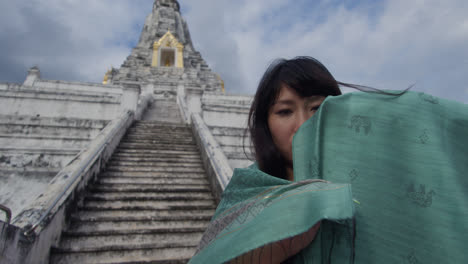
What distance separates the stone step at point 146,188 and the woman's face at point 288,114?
12.3 ft

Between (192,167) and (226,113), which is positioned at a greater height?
(226,113)

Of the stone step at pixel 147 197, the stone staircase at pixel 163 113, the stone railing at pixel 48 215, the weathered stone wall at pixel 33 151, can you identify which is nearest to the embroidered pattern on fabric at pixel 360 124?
the stone railing at pixel 48 215

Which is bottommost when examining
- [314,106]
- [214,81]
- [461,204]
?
[461,204]

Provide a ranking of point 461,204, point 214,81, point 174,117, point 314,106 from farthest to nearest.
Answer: point 214,81, point 174,117, point 314,106, point 461,204

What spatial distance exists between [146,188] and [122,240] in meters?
1.18

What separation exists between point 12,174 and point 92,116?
4.00 metres

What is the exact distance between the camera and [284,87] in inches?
50.1

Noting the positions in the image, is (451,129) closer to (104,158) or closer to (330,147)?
(330,147)

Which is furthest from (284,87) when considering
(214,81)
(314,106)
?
(214,81)

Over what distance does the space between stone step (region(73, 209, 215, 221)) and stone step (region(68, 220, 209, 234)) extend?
80 mm

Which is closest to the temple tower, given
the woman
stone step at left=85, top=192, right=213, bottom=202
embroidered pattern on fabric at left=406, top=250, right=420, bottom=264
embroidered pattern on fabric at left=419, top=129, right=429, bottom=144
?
stone step at left=85, top=192, right=213, bottom=202

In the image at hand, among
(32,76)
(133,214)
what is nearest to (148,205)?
(133,214)

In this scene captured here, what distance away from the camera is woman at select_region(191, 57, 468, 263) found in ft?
2.26

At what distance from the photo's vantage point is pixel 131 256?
3.32 metres
